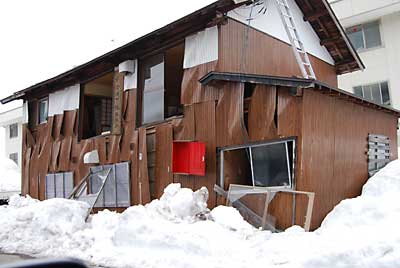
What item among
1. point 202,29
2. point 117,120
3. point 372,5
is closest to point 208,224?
point 202,29

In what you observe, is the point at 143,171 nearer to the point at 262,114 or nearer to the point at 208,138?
the point at 208,138

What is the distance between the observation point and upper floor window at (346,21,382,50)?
19719 millimetres

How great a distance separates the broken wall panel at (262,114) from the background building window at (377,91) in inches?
479

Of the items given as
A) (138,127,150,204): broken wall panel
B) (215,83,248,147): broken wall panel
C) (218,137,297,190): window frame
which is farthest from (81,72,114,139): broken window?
(218,137,297,190): window frame

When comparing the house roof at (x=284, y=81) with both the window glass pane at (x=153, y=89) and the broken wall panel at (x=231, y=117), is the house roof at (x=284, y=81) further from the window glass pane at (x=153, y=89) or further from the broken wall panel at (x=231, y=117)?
the window glass pane at (x=153, y=89)

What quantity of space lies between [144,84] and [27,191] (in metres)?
7.93

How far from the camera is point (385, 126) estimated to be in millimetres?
10984

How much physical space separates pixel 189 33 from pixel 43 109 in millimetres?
8403

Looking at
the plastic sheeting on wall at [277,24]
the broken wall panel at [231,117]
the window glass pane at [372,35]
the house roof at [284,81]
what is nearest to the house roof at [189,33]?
the plastic sheeting on wall at [277,24]

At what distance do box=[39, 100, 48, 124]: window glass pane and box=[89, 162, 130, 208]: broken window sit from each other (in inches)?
181

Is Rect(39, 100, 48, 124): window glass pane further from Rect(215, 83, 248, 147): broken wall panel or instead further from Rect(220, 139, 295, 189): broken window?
Rect(220, 139, 295, 189): broken window

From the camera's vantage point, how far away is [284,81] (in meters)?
8.21

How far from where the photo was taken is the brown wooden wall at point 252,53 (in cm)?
1011

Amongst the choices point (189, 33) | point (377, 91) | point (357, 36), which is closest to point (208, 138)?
point (189, 33)
